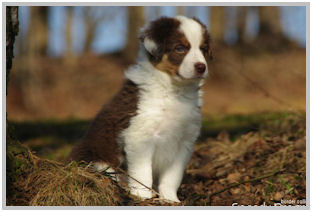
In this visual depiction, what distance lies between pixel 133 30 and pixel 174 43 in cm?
1325

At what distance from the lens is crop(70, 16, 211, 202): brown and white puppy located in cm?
411

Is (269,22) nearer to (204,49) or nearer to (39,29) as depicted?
(39,29)

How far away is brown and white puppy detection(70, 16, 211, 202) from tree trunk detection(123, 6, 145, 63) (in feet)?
38.7

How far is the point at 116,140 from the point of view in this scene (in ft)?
13.8

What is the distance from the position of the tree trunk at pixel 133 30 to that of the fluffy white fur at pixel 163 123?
11853mm

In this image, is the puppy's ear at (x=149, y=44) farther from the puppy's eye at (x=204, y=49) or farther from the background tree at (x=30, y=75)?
the background tree at (x=30, y=75)

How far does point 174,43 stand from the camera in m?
4.29

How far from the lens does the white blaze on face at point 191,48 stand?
411cm

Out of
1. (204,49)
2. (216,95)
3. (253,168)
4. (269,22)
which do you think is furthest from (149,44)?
(269,22)

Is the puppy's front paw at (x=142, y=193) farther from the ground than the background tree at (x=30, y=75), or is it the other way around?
the puppy's front paw at (x=142, y=193)

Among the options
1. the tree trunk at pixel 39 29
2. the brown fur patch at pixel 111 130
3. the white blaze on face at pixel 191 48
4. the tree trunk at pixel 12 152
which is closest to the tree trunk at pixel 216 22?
the tree trunk at pixel 39 29

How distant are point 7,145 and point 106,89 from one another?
13.0 m

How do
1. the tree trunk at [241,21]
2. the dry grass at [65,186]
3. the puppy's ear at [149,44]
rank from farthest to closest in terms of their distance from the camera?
the tree trunk at [241,21] < the puppy's ear at [149,44] < the dry grass at [65,186]

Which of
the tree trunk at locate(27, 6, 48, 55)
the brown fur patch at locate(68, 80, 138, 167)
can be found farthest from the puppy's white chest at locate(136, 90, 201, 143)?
the tree trunk at locate(27, 6, 48, 55)
